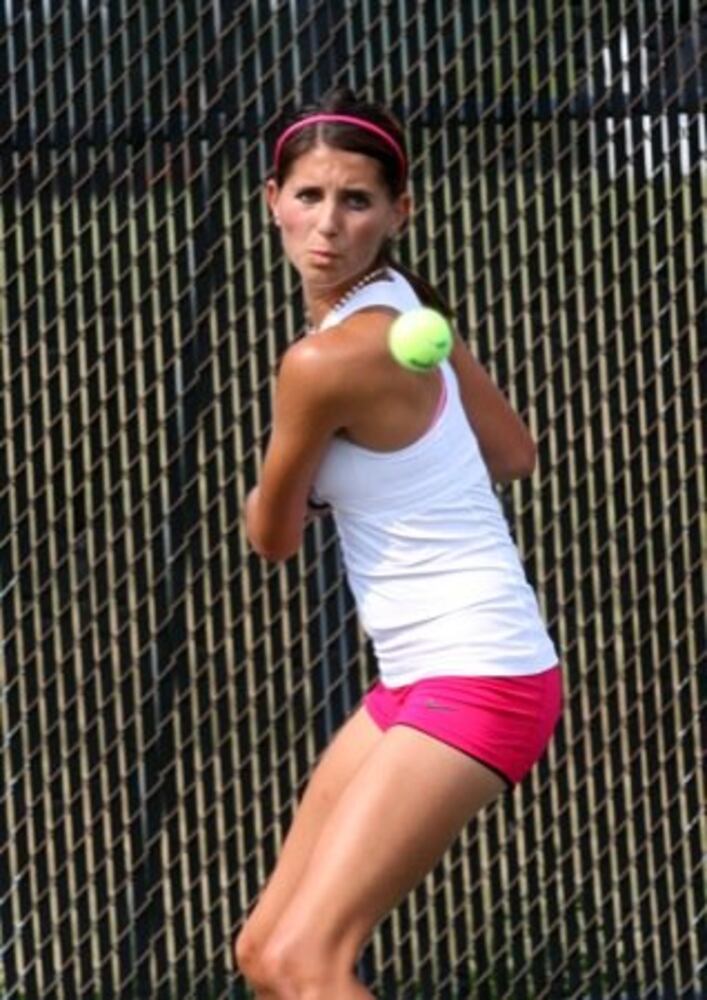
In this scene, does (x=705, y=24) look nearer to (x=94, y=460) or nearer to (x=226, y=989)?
(x=94, y=460)

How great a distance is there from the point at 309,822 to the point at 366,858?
1.32 feet

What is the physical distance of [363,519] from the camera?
427cm

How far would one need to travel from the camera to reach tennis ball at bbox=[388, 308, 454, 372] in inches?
158

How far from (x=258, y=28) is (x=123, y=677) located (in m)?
1.54

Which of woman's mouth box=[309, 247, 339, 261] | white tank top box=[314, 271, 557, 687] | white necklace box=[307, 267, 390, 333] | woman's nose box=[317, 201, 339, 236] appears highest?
woman's nose box=[317, 201, 339, 236]

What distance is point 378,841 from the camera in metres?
4.12

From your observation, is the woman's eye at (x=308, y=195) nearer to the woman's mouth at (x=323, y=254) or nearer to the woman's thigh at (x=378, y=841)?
the woman's mouth at (x=323, y=254)

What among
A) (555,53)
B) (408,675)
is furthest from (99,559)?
(408,675)

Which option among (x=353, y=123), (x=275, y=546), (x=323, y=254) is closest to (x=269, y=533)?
(x=275, y=546)

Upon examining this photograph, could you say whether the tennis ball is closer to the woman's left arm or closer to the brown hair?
the woman's left arm

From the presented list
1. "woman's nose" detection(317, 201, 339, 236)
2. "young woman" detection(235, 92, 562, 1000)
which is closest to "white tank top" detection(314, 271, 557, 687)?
"young woman" detection(235, 92, 562, 1000)

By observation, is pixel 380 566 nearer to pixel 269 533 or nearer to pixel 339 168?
pixel 269 533

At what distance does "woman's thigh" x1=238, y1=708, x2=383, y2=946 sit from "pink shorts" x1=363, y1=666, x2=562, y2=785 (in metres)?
0.12

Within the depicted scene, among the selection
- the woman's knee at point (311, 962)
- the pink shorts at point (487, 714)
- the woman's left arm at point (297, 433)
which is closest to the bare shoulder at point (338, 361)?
the woman's left arm at point (297, 433)
